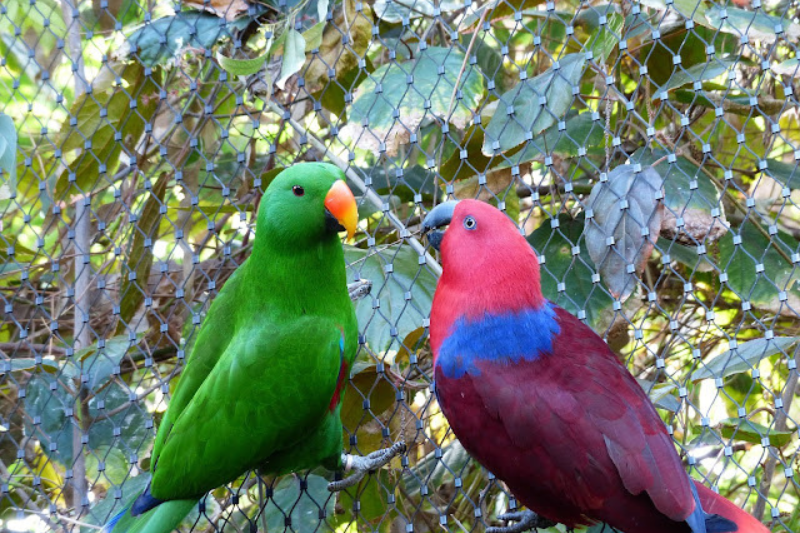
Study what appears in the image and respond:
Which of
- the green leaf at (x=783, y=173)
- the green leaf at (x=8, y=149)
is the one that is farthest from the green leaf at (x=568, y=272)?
the green leaf at (x=8, y=149)

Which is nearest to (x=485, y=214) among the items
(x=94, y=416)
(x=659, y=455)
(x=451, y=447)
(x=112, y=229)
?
(x=659, y=455)

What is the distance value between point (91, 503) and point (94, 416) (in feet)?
0.63

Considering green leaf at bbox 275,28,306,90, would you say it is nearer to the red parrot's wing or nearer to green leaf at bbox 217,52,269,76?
green leaf at bbox 217,52,269,76

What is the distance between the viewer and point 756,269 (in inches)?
64.6

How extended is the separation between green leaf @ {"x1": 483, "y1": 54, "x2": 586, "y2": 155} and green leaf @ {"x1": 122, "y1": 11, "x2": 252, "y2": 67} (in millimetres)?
652

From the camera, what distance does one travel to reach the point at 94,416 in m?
2.09

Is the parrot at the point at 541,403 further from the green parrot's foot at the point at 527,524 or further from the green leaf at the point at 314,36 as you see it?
the green leaf at the point at 314,36

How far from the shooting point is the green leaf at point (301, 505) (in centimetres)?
179

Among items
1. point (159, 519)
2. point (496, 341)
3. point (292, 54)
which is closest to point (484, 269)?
point (496, 341)

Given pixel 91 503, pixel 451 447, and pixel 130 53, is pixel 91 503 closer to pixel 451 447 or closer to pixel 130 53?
pixel 451 447

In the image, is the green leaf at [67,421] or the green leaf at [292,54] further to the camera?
the green leaf at [67,421]

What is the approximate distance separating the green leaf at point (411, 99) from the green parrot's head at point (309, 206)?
23cm

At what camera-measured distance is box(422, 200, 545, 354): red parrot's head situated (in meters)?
1.54

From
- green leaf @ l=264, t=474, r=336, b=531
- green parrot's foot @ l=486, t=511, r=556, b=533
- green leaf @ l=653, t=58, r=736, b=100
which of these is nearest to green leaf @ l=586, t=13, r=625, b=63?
green leaf @ l=653, t=58, r=736, b=100
